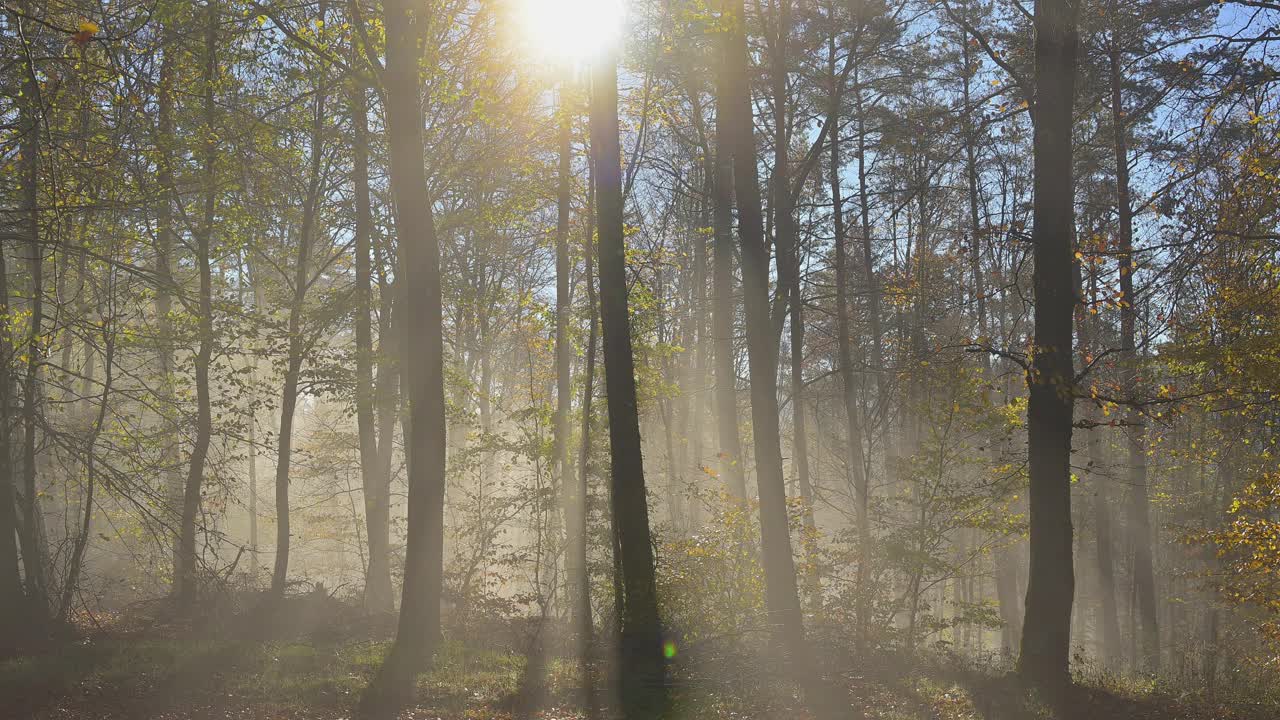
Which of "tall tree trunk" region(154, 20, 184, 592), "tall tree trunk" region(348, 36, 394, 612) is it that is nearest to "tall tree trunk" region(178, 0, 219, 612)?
"tall tree trunk" region(154, 20, 184, 592)

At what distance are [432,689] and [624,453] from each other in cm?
330

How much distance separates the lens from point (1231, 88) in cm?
796

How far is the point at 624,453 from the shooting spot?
30.0 ft

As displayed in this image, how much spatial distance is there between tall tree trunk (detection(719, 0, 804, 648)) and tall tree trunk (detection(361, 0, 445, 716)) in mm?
4143

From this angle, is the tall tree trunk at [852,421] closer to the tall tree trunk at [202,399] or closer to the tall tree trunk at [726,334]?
the tall tree trunk at [726,334]

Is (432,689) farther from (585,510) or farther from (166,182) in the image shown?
(166,182)

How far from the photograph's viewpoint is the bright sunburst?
10227 millimetres

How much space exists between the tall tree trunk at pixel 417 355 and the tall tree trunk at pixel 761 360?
414cm

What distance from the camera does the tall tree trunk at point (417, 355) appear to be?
33.3 ft

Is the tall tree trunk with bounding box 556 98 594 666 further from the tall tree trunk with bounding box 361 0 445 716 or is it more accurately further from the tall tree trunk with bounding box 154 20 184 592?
the tall tree trunk with bounding box 154 20 184 592

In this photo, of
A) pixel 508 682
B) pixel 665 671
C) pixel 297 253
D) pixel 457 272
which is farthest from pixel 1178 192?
pixel 457 272

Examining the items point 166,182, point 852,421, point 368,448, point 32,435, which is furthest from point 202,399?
point 852,421

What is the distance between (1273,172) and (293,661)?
11.8 m

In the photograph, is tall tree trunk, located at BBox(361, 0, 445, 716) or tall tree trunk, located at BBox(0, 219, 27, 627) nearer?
tall tree trunk, located at BBox(0, 219, 27, 627)
